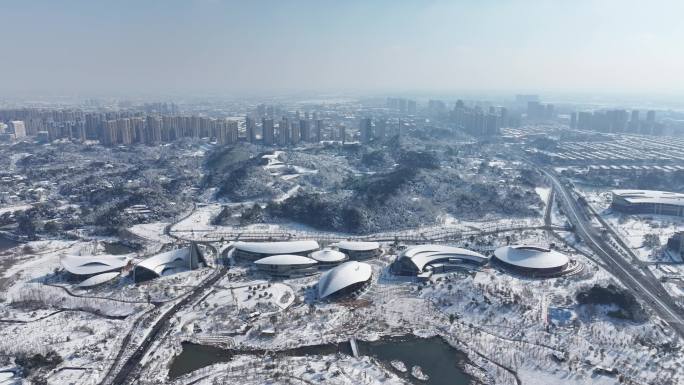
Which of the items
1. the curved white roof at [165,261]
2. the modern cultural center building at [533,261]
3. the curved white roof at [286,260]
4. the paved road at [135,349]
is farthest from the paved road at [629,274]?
the curved white roof at [165,261]

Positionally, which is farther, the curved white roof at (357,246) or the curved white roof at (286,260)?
the curved white roof at (357,246)

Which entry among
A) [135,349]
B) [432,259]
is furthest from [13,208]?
[432,259]

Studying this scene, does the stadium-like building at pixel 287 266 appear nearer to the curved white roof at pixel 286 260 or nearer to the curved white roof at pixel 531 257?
the curved white roof at pixel 286 260

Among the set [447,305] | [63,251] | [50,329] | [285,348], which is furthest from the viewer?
[63,251]

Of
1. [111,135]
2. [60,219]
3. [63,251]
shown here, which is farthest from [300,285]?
[111,135]

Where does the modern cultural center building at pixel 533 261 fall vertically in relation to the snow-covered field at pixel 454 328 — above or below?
above

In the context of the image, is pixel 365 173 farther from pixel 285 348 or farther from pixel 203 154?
pixel 285 348
